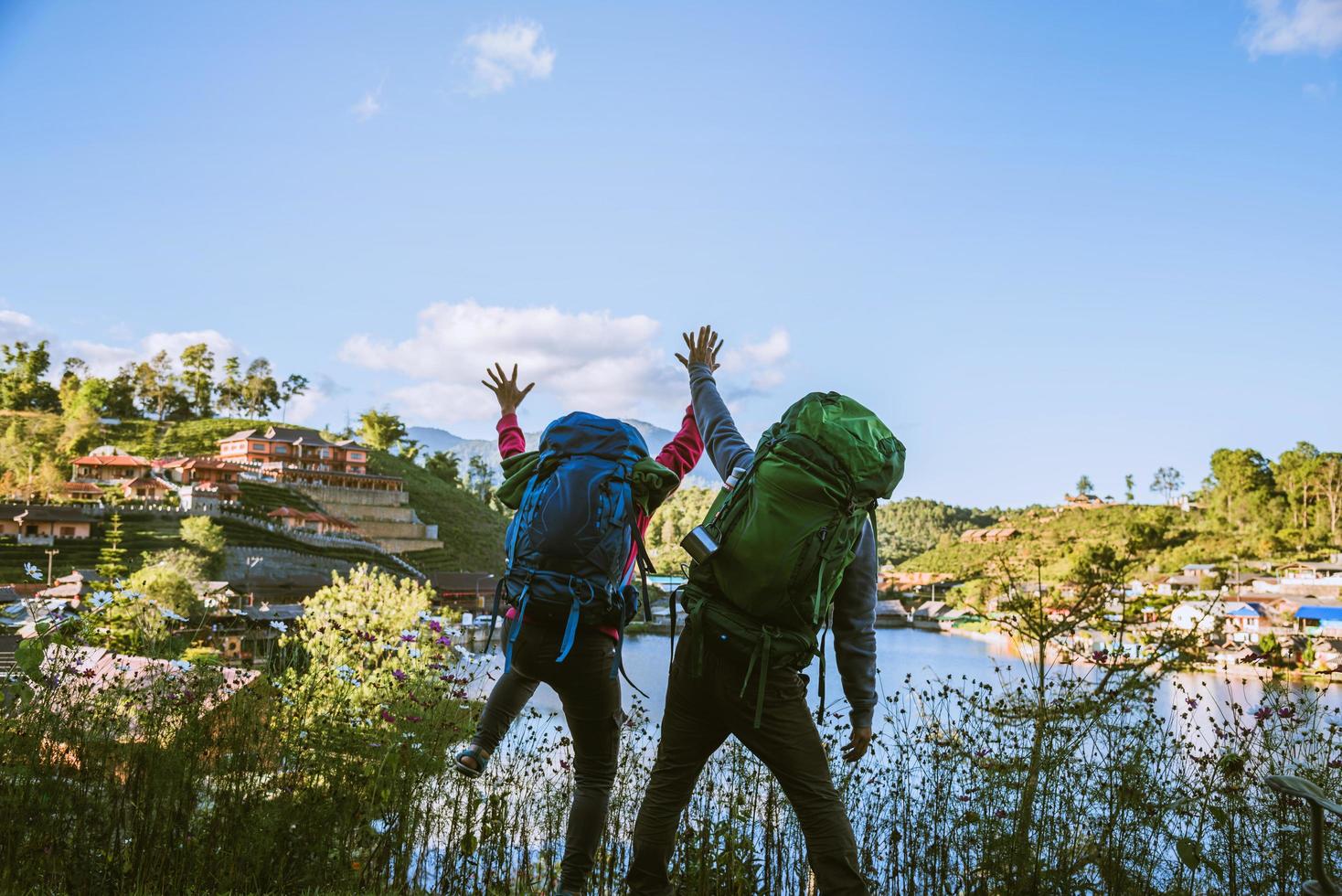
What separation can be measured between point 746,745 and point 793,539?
43cm

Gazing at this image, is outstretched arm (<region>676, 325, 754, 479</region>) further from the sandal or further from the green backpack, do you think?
the sandal

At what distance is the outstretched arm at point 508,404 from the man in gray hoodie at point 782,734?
2.71ft

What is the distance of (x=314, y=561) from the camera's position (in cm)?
4603

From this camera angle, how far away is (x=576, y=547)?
202cm

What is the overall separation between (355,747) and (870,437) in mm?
Result: 2035

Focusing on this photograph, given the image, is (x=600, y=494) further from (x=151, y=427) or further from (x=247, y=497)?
(x=151, y=427)

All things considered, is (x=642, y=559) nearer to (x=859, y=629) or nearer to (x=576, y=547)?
(x=576, y=547)

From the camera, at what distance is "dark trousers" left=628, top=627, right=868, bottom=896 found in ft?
5.71

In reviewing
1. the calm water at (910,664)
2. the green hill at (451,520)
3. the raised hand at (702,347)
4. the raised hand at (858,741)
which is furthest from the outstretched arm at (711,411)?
the green hill at (451,520)

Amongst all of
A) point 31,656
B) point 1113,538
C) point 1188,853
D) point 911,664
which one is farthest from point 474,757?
point 1113,538

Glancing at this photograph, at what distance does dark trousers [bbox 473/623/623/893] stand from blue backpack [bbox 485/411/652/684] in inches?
1.2

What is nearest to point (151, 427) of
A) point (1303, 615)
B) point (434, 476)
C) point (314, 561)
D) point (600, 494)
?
point (434, 476)

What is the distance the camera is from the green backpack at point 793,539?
5.80 ft

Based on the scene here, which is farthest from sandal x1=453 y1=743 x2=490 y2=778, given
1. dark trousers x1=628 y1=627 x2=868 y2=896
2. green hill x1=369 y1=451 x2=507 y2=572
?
green hill x1=369 y1=451 x2=507 y2=572
